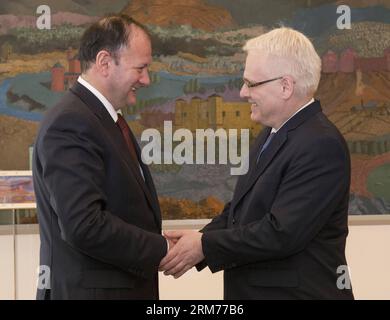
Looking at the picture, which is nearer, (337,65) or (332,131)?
(332,131)

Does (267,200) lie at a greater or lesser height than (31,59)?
lesser

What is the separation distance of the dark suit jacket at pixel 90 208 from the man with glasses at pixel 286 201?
231 millimetres

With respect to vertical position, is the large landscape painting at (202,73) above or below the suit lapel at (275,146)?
above

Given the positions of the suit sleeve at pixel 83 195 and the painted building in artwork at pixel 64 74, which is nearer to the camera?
the suit sleeve at pixel 83 195

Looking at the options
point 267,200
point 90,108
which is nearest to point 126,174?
point 90,108

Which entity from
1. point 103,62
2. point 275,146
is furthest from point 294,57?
point 103,62

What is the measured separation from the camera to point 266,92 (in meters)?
2.59

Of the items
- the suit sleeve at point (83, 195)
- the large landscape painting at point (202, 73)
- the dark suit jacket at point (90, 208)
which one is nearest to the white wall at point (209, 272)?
the large landscape painting at point (202, 73)

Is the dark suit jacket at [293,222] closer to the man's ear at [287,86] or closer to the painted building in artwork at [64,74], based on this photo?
the man's ear at [287,86]

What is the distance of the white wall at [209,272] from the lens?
4.45 metres

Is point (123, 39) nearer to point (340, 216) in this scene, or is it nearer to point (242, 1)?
point (340, 216)

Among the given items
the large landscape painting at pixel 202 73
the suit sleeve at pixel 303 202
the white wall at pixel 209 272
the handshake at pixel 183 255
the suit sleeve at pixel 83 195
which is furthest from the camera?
the white wall at pixel 209 272
